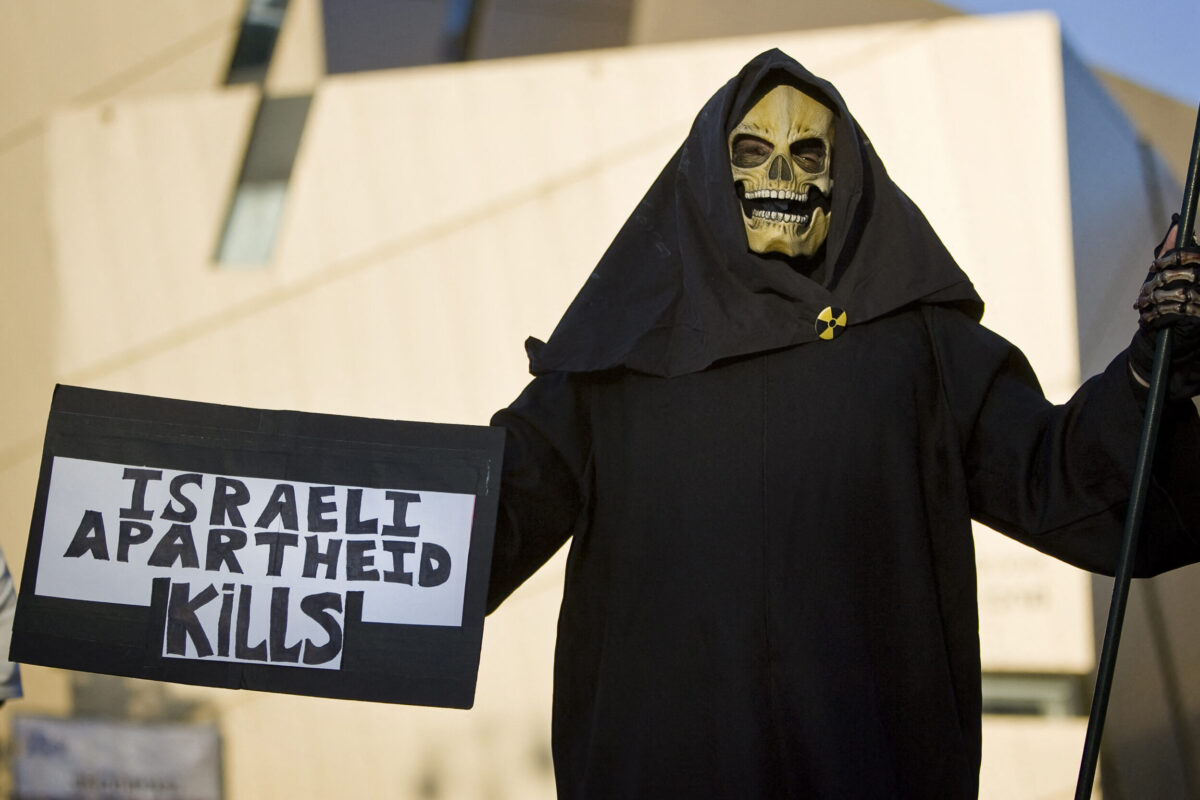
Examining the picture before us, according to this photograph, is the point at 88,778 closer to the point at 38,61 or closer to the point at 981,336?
the point at 38,61

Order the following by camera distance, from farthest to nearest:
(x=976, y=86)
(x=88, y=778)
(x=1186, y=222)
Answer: (x=88, y=778)
(x=976, y=86)
(x=1186, y=222)

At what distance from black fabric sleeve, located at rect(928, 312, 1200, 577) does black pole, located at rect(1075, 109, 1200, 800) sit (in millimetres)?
75

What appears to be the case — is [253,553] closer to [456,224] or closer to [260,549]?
[260,549]

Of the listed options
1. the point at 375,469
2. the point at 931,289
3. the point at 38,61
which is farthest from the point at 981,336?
the point at 38,61

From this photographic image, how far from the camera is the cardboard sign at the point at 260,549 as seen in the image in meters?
2.04

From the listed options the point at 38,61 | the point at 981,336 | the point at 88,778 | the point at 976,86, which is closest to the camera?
the point at 981,336

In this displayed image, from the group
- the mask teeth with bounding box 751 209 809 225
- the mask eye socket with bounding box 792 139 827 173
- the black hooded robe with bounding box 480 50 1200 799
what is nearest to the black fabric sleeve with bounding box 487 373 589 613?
the black hooded robe with bounding box 480 50 1200 799

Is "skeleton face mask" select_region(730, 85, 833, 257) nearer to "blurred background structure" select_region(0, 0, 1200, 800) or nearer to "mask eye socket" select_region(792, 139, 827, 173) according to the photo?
"mask eye socket" select_region(792, 139, 827, 173)

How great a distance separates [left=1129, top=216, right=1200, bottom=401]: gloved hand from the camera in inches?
71.5

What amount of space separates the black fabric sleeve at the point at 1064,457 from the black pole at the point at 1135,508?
8 cm

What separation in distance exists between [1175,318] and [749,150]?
78cm

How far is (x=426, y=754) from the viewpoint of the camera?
465 cm

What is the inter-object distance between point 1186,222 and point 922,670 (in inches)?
30.2

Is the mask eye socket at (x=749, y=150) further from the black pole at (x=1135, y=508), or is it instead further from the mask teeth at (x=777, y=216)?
the black pole at (x=1135, y=508)
